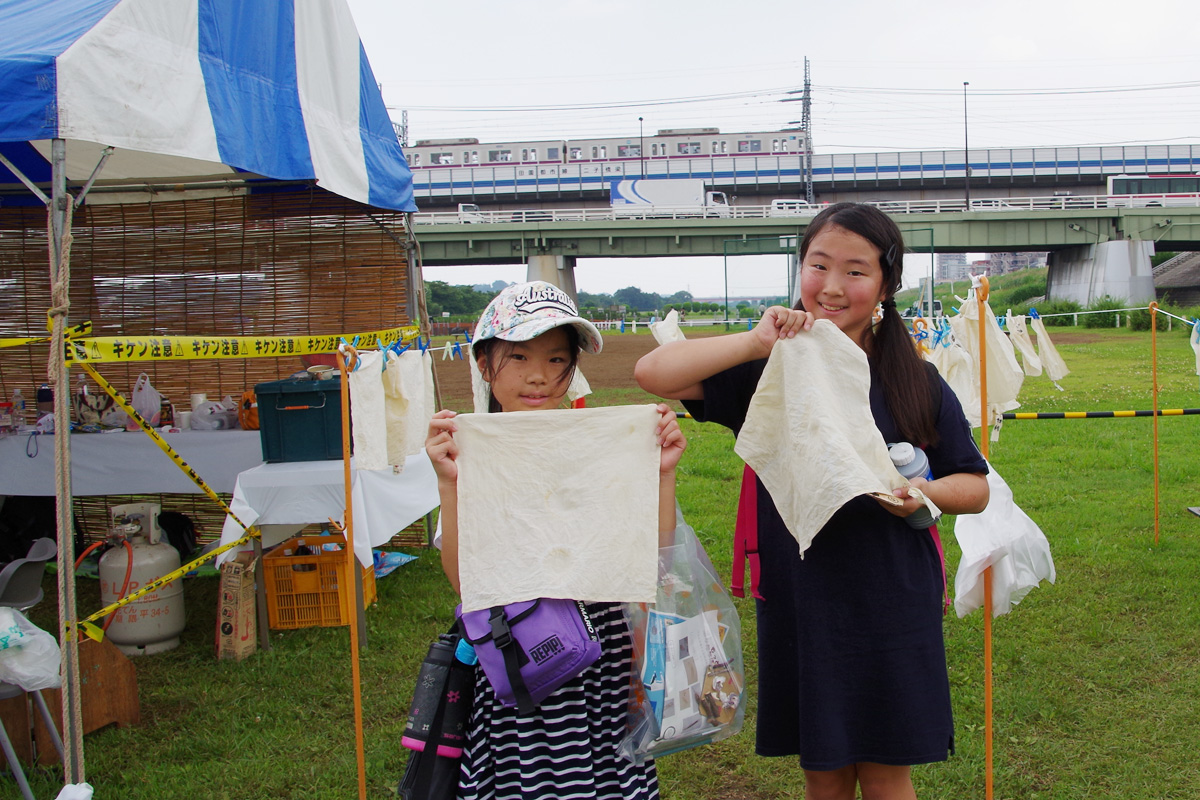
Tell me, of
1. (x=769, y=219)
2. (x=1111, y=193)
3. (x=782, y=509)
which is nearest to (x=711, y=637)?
(x=782, y=509)

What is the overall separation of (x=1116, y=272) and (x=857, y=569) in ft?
125

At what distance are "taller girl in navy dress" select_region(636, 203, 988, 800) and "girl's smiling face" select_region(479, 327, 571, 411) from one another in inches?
9.8

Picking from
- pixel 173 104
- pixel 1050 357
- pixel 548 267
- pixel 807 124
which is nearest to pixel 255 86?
pixel 173 104

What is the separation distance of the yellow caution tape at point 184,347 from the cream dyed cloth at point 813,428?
87.9 inches

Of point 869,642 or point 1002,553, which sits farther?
point 1002,553

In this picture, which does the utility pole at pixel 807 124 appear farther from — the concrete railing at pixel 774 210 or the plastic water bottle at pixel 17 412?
the plastic water bottle at pixel 17 412

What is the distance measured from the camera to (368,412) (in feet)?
12.0

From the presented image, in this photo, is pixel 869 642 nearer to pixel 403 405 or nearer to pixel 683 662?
pixel 683 662

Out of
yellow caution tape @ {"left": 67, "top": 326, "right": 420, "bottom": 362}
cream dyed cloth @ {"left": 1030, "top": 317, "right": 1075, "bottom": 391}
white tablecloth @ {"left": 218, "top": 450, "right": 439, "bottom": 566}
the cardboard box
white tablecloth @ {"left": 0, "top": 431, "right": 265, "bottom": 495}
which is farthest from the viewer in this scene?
cream dyed cloth @ {"left": 1030, "top": 317, "right": 1075, "bottom": 391}

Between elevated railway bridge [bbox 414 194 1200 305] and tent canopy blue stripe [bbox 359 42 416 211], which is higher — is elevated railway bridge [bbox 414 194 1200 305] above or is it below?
above

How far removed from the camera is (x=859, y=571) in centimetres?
159

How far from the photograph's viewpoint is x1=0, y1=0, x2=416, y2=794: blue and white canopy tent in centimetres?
256

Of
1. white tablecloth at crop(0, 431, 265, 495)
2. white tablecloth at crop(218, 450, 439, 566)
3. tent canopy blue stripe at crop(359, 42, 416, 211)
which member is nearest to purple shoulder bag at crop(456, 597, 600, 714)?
white tablecloth at crop(218, 450, 439, 566)

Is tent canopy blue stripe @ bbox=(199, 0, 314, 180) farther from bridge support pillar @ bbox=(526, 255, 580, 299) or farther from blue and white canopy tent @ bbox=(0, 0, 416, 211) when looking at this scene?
bridge support pillar @ bbox=(526, 255, 580, 299)
